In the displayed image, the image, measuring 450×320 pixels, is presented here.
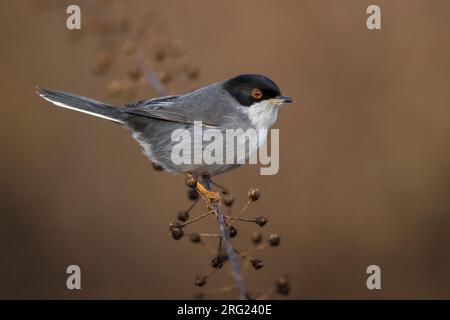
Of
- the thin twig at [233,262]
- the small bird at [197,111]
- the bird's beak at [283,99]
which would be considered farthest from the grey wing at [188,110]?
the thin twig at [233,262]

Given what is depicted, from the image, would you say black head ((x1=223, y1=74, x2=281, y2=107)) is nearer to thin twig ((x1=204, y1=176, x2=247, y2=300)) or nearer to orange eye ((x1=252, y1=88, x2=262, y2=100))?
orange eye ((x1=252, y1=88, x2=262, y2=100))

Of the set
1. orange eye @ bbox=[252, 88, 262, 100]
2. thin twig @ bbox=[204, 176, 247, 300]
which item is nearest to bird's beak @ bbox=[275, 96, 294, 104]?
orange eye @ bbox=[252, 88, 262, 100]

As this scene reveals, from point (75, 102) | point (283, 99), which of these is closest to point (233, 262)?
point (283, 99)

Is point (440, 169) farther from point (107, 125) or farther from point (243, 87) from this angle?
point (107, 125)

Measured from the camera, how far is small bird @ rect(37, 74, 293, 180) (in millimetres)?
4543

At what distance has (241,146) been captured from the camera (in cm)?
448

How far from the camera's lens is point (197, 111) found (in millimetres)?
4625

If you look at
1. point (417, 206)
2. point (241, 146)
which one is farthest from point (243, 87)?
point (417, 206)

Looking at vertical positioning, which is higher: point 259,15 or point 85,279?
point 259,15

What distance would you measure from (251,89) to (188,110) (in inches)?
21.2

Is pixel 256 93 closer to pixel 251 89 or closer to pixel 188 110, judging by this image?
pixel 251 89

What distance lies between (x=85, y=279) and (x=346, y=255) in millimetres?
2956

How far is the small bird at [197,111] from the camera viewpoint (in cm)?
454

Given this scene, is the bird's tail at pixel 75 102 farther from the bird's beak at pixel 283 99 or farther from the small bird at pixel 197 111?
the bird's beak at pixel 283 99
